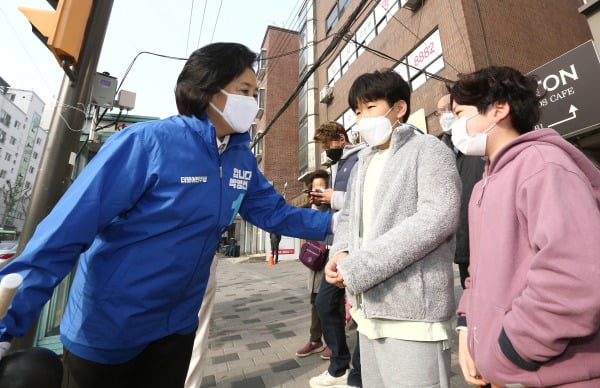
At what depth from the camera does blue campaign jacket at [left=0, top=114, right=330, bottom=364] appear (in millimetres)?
1045

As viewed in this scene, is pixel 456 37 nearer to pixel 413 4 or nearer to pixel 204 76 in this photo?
pixel 413 4

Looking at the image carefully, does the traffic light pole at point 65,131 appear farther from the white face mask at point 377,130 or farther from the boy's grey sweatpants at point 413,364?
the boy's grey sweatpants at point 413,364

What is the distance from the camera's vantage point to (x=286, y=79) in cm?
2377

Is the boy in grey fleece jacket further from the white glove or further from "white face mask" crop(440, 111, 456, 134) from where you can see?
"white face mask" crop(440, 111, 456, 134)

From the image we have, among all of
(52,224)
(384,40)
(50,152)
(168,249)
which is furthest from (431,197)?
(384,40)

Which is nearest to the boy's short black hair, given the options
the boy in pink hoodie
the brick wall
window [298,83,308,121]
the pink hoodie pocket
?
the boy in pink hoodie

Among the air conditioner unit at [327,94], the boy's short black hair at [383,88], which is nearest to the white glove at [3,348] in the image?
the boy's short black hair at [383,88]

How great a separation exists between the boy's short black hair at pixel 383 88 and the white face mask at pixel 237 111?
0.65m

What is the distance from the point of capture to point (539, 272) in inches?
31.3

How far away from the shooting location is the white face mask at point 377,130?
61.0 inches

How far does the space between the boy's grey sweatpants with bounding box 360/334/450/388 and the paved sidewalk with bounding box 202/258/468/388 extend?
68.2 inches

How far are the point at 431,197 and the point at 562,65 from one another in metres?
7.87

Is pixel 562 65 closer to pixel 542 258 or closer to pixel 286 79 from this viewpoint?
pixel 542 258

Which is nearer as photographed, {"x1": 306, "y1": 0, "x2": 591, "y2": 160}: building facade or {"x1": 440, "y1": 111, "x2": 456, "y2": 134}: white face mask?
{"x1": 440, "y1": 111, "x2": 456, "y2": 134}: white face mask
